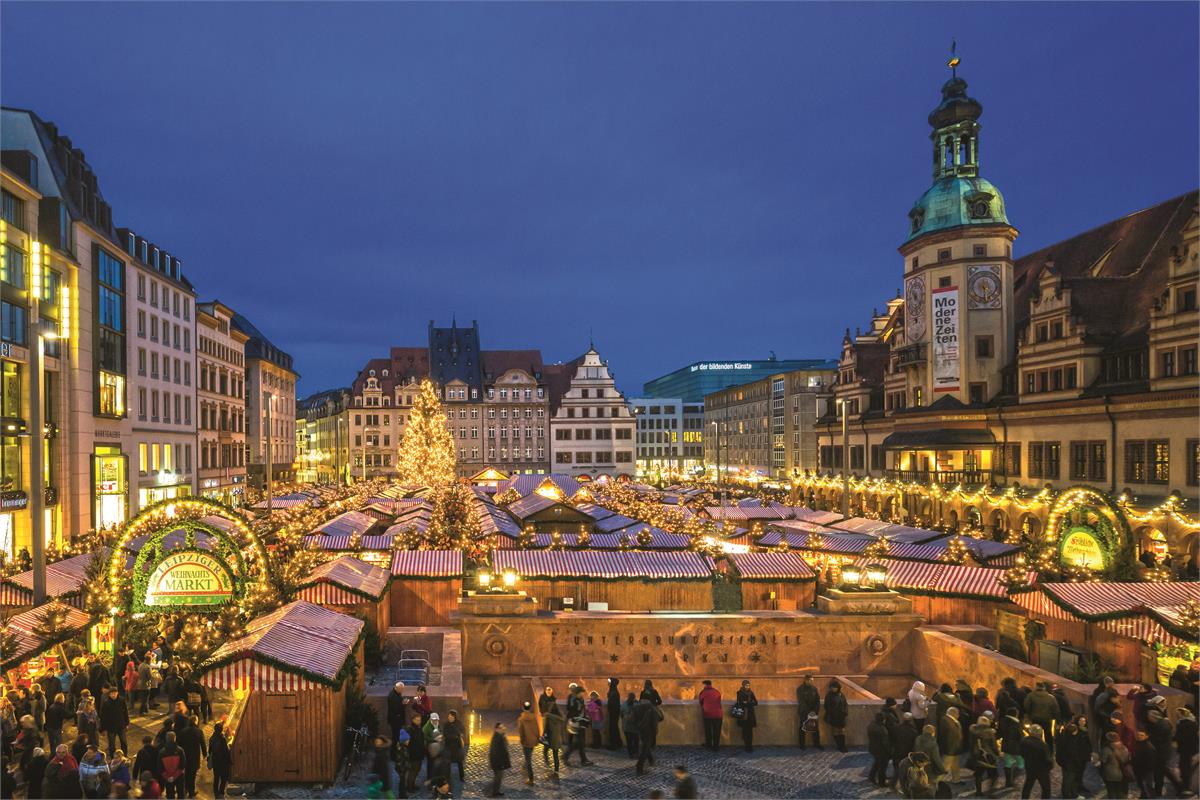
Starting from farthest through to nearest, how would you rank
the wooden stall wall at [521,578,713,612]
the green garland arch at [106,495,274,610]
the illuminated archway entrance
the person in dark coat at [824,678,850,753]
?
the wooden stall wall at [521,578,713,612] → the illuminated archway entrance → the green garland arch at [106,495,274,610] → the person in dark coat at [824,678,850,753]

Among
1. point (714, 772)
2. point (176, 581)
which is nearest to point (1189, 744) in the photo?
point (714, 772)

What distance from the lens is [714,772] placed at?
51.4ft

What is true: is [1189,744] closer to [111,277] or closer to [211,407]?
[111,277]

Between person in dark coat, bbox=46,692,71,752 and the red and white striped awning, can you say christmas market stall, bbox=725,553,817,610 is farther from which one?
person in dark coat, bbox=46,692,71,752

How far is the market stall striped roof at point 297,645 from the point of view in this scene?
13.1 m

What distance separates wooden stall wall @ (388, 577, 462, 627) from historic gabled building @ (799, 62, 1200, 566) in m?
18.8

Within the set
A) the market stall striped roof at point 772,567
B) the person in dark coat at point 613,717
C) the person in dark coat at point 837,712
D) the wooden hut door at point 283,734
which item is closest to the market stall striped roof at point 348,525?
the market stall striped roof at point 772,567

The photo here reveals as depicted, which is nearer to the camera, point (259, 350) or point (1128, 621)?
point (1128, 621)

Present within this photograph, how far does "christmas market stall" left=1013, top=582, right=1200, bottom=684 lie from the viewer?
55.1 ft

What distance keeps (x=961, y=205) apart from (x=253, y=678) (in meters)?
58.1

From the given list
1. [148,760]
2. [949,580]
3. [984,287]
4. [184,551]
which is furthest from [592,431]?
[148,760]

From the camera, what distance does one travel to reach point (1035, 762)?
42.7ft

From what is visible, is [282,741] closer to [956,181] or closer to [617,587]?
[617,587]

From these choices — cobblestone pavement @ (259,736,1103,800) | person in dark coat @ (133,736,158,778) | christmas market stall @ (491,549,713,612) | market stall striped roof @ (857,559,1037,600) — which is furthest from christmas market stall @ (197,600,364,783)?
market stall striped roof @ (857,559,1037,600)
